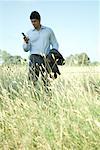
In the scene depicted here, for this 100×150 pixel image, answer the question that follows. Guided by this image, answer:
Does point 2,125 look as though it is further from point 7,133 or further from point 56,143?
point 56,143

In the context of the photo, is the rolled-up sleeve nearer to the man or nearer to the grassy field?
the man

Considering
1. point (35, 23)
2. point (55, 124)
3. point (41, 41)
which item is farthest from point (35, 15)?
point (55, 124)

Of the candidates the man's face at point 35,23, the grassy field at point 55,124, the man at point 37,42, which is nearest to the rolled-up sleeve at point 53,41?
the man at point 37,42

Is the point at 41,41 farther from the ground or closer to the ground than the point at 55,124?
farther from the ground

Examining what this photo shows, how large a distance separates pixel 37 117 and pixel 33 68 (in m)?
2.61

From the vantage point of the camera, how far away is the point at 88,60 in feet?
20.6

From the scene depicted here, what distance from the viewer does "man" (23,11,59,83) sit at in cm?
703

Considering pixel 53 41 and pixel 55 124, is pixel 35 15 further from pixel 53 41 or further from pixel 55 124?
pixel 55 124

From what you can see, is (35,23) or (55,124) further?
(35,23)

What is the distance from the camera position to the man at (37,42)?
703 cm

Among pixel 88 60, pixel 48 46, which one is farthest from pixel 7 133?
pixel 48 46

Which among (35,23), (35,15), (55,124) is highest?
(35,15)

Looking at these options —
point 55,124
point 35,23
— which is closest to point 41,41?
point 35,23

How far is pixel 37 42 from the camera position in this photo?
7133 millimetres
